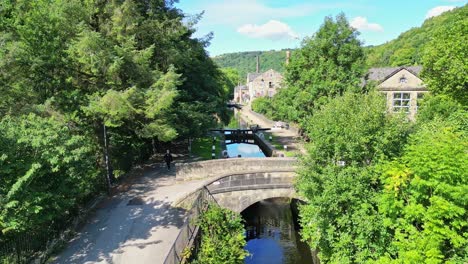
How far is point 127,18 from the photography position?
18344mm

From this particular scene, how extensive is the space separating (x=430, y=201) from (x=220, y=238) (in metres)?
7.99

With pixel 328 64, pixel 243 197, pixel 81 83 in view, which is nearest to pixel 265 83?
pixel 328 64

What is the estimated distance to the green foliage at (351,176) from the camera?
37.8ft

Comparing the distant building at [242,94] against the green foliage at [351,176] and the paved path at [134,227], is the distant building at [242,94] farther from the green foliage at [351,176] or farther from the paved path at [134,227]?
the green foliage at [351,176]

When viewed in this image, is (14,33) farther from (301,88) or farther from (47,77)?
(301,88)

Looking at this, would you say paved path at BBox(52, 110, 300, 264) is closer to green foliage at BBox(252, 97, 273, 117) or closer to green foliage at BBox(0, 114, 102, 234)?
green foliage at BBox(0, 114, 102, 234)

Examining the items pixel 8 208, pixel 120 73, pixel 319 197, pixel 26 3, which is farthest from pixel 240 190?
pixel 26 3

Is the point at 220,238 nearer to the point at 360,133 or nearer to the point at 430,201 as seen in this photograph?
the point at 360,133

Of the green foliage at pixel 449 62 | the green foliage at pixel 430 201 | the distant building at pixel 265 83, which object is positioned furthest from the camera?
the distant building at pixel 265 83

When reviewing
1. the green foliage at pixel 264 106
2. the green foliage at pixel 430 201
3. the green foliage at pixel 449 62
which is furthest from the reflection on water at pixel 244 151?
the green foliage at pixel 430 201

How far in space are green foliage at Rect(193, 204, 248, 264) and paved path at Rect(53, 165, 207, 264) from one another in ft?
3.79

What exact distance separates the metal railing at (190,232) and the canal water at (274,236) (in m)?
4.41

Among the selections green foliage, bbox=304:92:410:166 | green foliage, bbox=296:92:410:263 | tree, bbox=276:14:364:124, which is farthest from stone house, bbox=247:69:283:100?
green foliage, bbox=296:92:410:263

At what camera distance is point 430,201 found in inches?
393
